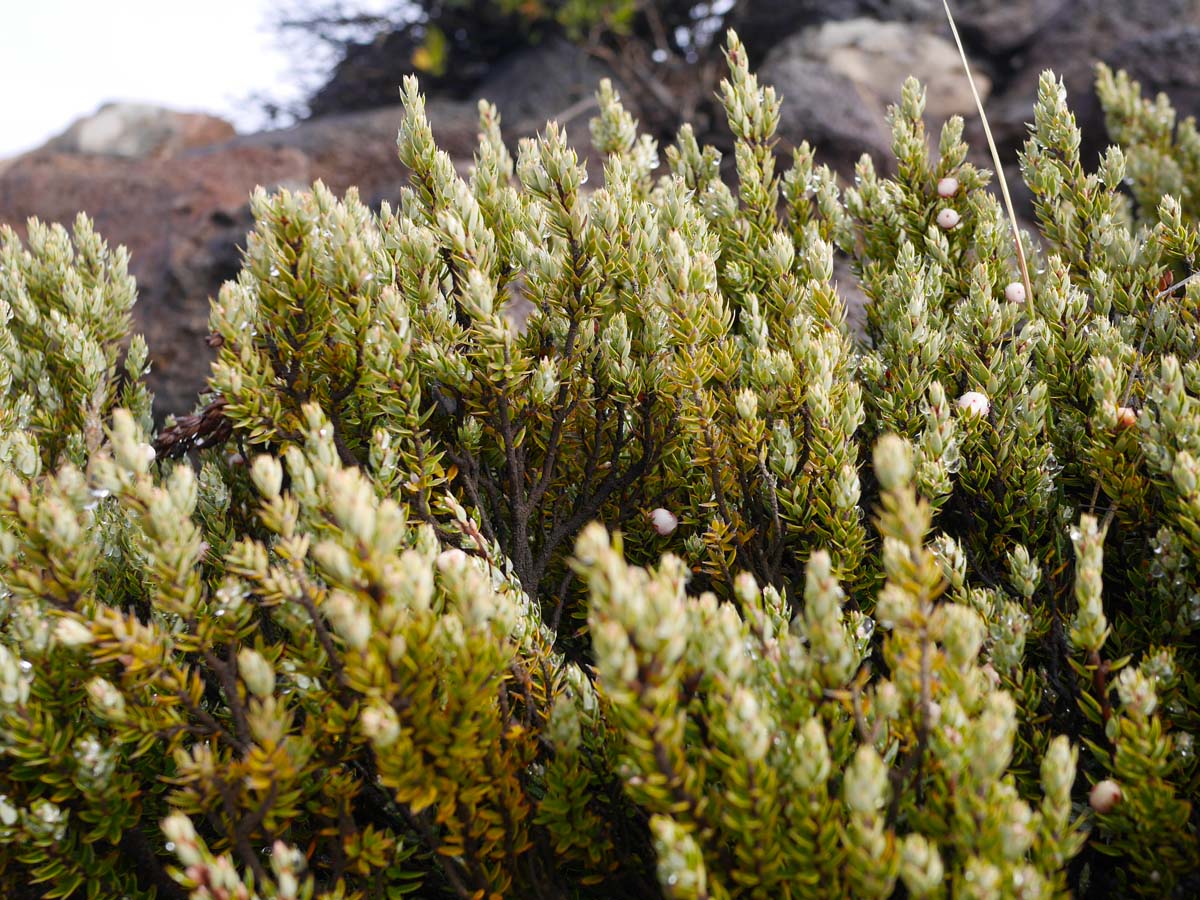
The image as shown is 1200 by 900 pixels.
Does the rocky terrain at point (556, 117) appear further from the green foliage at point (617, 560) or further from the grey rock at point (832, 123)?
the green foliage at point (617, 560)

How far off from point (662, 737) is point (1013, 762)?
0.85 m

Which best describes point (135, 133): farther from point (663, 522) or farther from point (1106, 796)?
point (1106, 796)

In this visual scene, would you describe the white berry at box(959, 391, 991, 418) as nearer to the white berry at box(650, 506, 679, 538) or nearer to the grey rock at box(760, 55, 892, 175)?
the white berry at box(650, 506, 679, 538)

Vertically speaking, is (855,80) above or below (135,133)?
below

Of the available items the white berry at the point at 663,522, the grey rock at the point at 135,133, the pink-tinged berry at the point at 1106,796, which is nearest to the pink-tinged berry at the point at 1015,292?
the white berry at the point at 663,522

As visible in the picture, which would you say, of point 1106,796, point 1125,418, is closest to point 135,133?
point 1125,418

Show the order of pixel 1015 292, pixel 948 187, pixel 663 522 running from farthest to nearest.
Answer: pixel 948 187
pixel 1015 292
pixel 663 522

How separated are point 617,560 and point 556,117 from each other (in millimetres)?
5949

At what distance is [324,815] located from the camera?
1676 mm

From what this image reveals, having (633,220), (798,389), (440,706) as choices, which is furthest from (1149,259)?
(440,706)

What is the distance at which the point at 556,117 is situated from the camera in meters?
6.66

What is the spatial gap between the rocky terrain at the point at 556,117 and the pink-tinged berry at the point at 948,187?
245 cm

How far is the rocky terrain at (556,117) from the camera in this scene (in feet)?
16.8

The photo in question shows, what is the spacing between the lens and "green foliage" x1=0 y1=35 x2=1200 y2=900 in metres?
1.43
